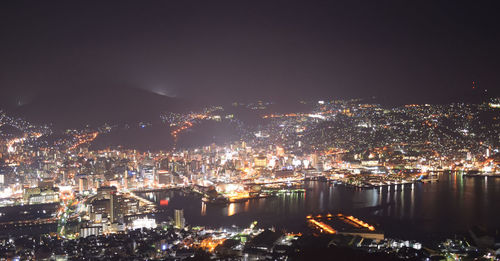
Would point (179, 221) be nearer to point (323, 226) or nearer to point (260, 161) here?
point (323, 226)

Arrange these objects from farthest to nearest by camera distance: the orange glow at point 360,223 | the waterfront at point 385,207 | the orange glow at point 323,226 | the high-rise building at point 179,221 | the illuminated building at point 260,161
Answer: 1. the illuminated building at point 260,161
2. the high-rise building at point 179,221
3. the waterfront at point 385,207
4. the orange glow at point 360,223
5. the orange glow at point 323,226

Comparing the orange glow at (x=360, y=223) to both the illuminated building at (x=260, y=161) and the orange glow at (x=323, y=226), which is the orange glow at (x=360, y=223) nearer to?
the orange glow at (x=323, y=226)

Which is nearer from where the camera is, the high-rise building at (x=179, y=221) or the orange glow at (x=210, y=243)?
the orange glow at (x=210, y=243)

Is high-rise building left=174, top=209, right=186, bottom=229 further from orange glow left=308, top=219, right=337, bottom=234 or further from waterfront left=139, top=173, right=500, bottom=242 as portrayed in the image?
orange glow left=308, top=219, right=337, bottom=234

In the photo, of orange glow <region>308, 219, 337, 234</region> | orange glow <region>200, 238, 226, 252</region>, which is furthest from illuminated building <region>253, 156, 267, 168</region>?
orange glow <region>200, 238, 226, 252</region>

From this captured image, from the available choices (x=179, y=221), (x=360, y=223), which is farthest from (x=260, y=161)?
(x=360, y=223)

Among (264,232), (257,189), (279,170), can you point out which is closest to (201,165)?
(279,170)

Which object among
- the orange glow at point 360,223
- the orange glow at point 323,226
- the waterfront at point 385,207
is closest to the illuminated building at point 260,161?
the waterfront at point 385,207

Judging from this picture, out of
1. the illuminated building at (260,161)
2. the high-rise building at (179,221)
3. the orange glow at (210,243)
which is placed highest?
the illuminated building at (260,161)
